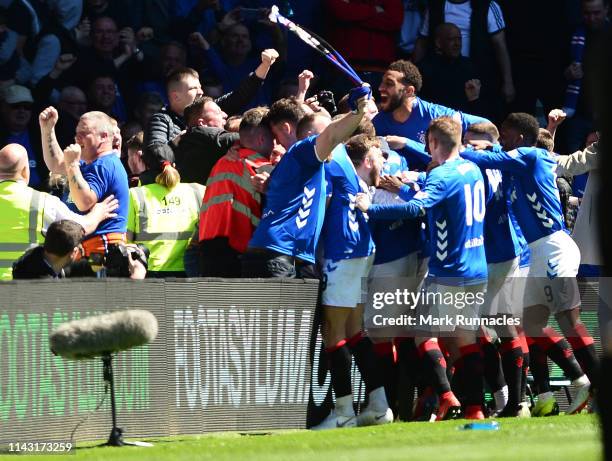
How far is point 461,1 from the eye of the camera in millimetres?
15594

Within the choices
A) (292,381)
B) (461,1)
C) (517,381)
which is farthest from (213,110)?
(461,1)

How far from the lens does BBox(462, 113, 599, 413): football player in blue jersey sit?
36.7 ft

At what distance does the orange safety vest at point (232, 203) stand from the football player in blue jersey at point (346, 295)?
623 mm

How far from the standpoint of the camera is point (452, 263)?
34.4 feet

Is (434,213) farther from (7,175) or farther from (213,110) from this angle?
(7,175)

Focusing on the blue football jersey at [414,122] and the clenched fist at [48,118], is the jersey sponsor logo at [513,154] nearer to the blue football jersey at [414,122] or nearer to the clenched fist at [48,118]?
the blue football jersey at [414,122]

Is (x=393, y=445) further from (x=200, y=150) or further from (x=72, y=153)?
(x=200, y=150)

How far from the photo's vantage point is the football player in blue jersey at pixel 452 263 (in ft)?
34.2

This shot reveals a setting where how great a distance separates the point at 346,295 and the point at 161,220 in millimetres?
1746

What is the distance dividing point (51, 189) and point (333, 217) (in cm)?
278

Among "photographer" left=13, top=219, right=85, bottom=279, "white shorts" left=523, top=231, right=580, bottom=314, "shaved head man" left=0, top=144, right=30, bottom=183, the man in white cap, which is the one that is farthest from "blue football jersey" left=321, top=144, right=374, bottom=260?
the man in white cap

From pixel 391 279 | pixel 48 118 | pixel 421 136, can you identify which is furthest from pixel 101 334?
pixel 421 136

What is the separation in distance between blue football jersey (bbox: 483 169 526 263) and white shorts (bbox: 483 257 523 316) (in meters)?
0.06

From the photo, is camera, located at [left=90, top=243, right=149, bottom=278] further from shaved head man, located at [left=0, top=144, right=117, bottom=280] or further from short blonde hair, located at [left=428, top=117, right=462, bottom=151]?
short blonde hair, located at [left=428, top=117, right=462, bottom=151]
